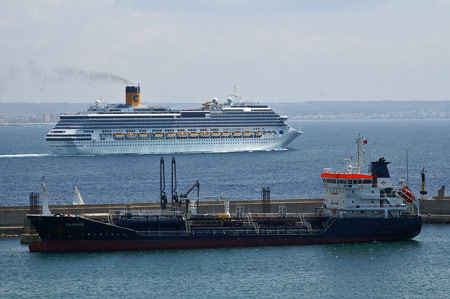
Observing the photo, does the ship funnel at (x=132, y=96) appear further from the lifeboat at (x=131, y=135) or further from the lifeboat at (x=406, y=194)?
the lifeboat at (x=406, y=194)

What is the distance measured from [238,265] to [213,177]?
4834cm

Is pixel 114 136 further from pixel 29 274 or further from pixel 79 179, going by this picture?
pixel 29 274

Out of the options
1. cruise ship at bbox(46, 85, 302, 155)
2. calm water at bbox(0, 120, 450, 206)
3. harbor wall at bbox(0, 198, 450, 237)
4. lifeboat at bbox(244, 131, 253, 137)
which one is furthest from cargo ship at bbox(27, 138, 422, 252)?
lifeboat at bbox(244, 131, 253, 137)

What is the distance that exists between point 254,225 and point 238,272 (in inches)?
260

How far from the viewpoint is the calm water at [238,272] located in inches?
1547

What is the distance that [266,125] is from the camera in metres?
144

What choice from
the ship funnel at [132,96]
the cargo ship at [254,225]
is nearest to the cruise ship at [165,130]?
the ship funnel at [132,96]

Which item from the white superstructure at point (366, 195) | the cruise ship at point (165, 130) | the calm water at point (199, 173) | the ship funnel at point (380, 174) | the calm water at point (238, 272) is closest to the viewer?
the calm water at point (238, 272)

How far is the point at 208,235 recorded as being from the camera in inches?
1890

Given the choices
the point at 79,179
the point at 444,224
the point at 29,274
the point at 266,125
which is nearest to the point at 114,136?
the point at 266,125

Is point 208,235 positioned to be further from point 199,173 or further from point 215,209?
point 199,173

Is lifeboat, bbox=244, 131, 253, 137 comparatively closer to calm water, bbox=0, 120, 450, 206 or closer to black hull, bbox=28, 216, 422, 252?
calm water, bbox=0, 120, 450, 206

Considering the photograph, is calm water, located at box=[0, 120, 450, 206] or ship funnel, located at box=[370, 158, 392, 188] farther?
calm water, located at box=[0, 120, 450, 206]

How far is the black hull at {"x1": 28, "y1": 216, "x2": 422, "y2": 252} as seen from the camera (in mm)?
46094
